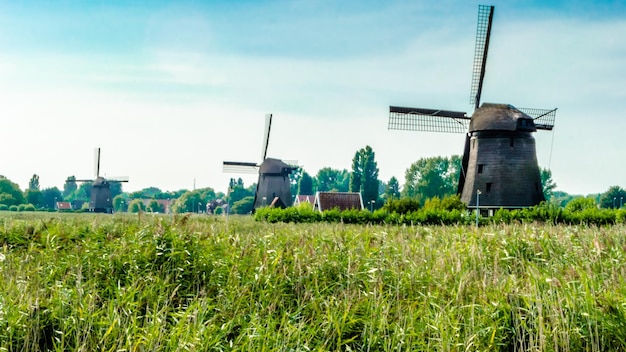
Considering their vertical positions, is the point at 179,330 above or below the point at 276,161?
below

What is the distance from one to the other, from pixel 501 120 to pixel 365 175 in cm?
5004

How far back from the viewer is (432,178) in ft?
282

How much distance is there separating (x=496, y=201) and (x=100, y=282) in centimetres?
2633

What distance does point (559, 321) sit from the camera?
21.7 feet

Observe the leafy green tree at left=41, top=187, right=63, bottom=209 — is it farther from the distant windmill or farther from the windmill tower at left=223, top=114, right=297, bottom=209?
the windmill tower at left=223, top=114, right=297, bottom=209

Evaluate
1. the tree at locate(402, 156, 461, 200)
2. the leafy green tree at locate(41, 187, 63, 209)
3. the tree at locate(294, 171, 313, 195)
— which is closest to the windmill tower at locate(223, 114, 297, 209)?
the tree at locate(402, 156, 461, 200)

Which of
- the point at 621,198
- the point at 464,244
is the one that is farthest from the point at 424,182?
the point at 464,244

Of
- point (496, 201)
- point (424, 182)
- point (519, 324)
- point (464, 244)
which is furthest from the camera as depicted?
point (424, 182)

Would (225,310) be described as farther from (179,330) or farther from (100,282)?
(100,282)

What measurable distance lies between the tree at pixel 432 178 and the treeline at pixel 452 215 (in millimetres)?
46741

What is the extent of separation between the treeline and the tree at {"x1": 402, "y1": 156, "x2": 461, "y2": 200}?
153 ft

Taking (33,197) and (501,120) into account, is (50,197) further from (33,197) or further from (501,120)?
(501,120)

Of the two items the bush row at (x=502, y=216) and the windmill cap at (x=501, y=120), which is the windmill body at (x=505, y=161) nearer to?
the windmill cap at (x=501, y=120)

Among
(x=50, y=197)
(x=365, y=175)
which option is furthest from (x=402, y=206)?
(x=50, y=197)
